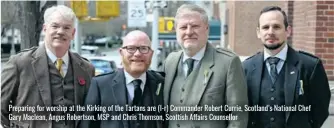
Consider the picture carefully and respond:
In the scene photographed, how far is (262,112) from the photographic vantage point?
2.66m

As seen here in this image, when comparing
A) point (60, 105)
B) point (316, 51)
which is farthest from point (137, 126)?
point (316, 51)

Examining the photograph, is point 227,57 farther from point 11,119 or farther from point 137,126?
point 11,119

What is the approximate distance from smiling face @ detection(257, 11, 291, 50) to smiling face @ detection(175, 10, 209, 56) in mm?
287

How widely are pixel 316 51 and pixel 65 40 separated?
239 cm

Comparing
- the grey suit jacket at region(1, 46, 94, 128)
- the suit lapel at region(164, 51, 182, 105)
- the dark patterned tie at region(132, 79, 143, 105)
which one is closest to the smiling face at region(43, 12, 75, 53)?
the grey suit jacket at region(1, 46, 94, 128)

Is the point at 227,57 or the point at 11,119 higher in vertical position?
the point at 227,57

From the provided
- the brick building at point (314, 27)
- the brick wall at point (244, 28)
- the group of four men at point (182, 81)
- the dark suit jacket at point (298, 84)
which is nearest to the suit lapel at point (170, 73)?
the group of four men at point (182, 81)

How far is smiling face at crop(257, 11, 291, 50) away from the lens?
259 cm

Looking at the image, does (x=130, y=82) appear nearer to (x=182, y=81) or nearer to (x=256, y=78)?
(x=182, y=81)

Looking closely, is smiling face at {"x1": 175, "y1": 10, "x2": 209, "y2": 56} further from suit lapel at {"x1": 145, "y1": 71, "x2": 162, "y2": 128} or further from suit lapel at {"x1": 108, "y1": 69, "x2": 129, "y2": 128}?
suit lapel at {"x1": 108, "y1": 69, "x2": 129, "y2": 128}

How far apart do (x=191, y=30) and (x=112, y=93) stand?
481 mm

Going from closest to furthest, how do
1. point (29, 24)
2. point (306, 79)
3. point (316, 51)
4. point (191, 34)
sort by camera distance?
1. point (191, 34)
2. point (306, 79)
3. point (316, 51)
4. point (29, 24)

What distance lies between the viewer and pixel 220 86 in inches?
98.7

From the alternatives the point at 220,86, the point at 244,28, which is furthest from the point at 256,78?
the point at 244,28
